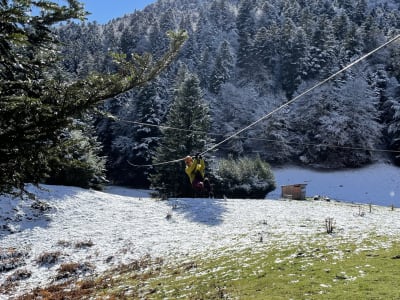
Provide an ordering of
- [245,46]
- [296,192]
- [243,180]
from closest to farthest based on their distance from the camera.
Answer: [296,192] < [243,180] < [245,46]

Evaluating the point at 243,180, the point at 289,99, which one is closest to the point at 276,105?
the point at 289,99

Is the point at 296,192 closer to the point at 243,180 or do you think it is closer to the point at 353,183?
the point at 243,180

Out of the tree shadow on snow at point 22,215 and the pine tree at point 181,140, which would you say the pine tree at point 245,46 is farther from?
the tree shadow on snow at point 22,215

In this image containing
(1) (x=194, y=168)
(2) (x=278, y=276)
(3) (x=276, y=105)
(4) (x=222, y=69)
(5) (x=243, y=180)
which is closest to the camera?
(2) (x=278, y=276)

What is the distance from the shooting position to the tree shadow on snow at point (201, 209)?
1825 centimetres

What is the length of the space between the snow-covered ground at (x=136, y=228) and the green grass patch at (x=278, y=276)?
144 centimetres

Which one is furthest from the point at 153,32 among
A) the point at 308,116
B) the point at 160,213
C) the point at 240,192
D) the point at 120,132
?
the point at 160,213

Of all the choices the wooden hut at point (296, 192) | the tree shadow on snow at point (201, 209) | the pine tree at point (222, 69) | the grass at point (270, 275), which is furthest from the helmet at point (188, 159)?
the pine tree at point (222, 69)

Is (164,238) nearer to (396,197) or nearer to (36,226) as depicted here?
(36,226)

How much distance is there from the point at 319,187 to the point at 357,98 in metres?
13.7

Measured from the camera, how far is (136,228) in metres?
17.3

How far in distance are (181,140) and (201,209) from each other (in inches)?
398

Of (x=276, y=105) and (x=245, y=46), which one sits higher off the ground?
(x=245, y=46)

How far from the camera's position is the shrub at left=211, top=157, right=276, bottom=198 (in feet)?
102
